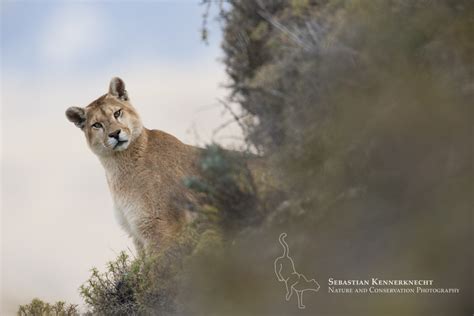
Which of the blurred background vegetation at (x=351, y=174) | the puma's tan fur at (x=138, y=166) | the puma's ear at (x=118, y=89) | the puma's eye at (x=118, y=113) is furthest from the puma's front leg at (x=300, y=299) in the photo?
the puma's ear at (x=118, y=89)

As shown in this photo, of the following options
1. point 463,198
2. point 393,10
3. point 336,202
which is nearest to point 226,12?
point 393,10

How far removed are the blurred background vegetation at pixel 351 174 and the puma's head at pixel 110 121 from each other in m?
1.52

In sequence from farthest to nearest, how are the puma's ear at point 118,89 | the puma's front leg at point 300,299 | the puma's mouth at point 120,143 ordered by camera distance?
the puma's ear at point 118,89, the puma's mouth at point 120,143, the puma's front leg at point 300,299

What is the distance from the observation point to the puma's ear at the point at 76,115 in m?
8.93

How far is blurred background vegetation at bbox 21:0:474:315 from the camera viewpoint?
6746mm

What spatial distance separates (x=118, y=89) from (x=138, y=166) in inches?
39.6

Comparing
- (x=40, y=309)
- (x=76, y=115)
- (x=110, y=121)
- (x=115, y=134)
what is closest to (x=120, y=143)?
(x=115, y=134)

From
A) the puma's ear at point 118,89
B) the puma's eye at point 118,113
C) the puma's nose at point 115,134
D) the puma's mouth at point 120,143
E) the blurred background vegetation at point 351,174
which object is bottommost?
the blurred background vegetation at point 351,174

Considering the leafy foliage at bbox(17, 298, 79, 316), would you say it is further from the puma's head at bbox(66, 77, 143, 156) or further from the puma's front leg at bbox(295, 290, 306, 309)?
the puma's front leg at bbox(295, 290, 306, 309)

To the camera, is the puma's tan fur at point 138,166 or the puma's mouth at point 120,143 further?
the puma's mouth at point 120,143

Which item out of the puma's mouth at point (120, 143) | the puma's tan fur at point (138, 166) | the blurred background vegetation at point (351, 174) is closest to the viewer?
the blurred background vegetation at point (351, 174)

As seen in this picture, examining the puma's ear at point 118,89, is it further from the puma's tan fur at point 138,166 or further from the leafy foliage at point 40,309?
the leafy foliage at point 40,309

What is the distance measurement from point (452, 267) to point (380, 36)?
2.41 m

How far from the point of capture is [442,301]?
666 cm
